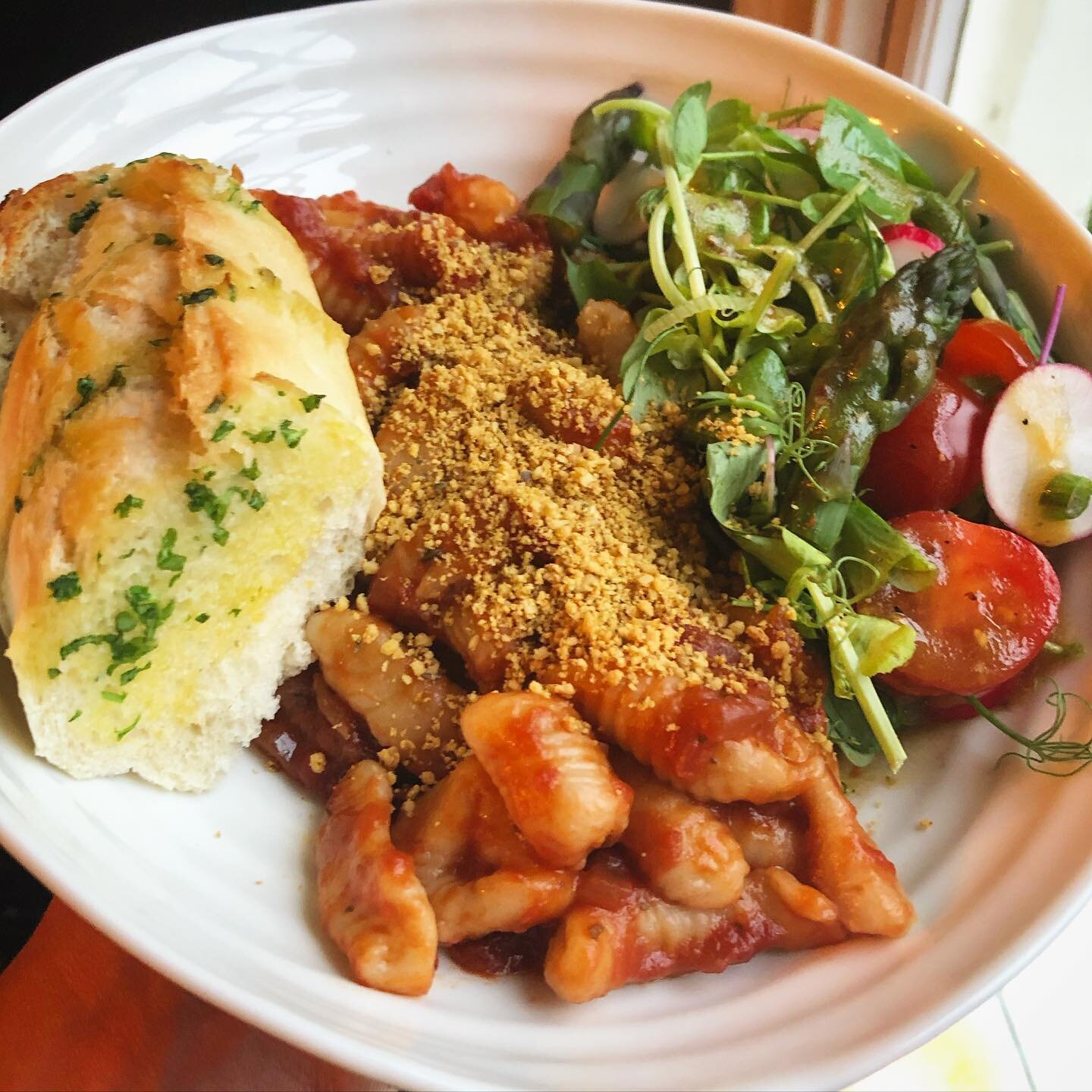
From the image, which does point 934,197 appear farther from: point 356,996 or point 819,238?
point 356,996

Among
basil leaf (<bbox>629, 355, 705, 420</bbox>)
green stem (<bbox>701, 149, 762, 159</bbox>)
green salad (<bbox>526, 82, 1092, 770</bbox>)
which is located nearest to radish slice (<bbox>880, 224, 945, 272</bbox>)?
green salad (<bbox>526, 82, 1092, 770</bbox>)

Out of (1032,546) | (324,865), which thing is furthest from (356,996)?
(1032,546)

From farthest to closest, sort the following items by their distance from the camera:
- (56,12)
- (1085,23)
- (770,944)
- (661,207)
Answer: (1085,23), (56,12), (661,207), (770,944)

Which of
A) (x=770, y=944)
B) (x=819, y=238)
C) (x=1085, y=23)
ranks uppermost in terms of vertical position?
(x=1085, y=23)

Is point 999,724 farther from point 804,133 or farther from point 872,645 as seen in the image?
point 804,133

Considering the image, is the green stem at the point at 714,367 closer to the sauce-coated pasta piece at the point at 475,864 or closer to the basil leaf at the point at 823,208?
the basil leaf at the point at 823,208

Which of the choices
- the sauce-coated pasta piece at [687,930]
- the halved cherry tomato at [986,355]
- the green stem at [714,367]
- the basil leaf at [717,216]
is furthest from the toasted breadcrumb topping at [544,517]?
the halved cherry tomato at [986,355]

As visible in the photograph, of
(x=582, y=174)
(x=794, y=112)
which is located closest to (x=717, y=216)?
(x=582, y=174)
